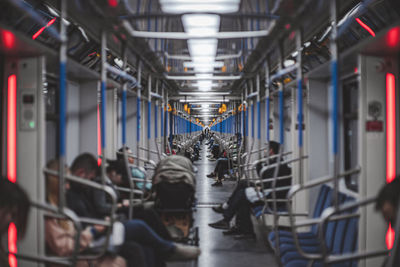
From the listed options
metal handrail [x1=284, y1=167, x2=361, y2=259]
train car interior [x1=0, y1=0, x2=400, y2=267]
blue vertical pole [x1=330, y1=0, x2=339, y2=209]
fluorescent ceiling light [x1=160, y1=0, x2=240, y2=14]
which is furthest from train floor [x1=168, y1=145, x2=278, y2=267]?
fluorescent ceiling light [x1=160, y1=0, x2=240, y2=14]

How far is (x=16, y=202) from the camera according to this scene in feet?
7.83

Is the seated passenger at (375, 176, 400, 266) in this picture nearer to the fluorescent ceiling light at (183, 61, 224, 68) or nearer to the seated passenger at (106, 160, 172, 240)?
the seated passenger at (106, 160, 172, 240)

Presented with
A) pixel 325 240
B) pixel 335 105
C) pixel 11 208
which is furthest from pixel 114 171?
pixel 335 105

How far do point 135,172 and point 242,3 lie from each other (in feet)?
9.38

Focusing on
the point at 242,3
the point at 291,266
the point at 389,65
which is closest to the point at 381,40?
the point at 389,65

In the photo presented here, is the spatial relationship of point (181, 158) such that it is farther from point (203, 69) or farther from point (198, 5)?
point (198, 5)

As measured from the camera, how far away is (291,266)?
128 inches

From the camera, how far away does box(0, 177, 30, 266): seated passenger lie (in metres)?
2.31

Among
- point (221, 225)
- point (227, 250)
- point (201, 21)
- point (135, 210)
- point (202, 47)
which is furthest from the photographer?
point (221, 225)

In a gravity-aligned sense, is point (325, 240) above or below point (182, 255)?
above

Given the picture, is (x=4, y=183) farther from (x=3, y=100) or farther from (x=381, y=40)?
(x=381, y=40)

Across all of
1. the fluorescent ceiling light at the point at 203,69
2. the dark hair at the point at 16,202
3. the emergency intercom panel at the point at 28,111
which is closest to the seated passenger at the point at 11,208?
the dark hair at the point at 16,202

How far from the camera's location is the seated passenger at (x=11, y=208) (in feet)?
7.59

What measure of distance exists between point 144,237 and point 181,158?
1.71 metres
